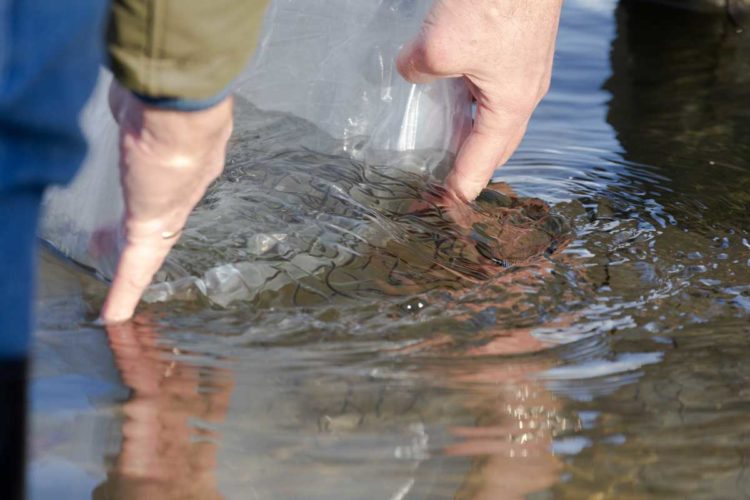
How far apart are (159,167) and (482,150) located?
1.22 m

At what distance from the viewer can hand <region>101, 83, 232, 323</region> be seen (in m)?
1.00

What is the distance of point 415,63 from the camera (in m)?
2.10

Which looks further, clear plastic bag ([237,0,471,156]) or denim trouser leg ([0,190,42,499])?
clear plastic bag ([237,0,471,156])

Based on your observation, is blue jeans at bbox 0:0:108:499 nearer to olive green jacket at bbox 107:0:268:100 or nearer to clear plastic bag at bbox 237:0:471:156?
olive green jacket at bbox 107:0:268:100

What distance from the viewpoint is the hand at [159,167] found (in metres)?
1.00

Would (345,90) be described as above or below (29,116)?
below

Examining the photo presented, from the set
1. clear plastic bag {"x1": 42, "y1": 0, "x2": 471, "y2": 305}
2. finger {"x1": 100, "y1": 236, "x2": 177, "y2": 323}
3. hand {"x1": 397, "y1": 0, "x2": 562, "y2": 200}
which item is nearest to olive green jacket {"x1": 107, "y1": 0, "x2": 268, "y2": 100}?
finger {"x1": 100, "y1": 236, "x2": 177, "y2": 323}

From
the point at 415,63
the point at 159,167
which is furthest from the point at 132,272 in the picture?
the point at 415,63

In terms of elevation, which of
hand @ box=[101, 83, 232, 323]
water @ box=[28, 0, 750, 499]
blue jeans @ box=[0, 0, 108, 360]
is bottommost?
water @ box=[28, 0, 750, 499]

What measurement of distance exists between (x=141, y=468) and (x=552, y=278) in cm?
97

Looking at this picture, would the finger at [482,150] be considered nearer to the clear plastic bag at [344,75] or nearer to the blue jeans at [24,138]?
the clear plastic bag at [344,75]

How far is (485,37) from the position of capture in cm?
197

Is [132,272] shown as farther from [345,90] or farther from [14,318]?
[345,90]

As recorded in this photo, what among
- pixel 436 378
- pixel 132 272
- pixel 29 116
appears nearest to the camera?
pixel 29 116
